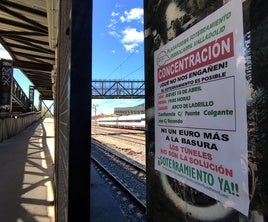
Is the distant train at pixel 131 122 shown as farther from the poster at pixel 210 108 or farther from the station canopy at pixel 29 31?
Result: the poster at pixel 210 108

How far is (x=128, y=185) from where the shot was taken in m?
10.9

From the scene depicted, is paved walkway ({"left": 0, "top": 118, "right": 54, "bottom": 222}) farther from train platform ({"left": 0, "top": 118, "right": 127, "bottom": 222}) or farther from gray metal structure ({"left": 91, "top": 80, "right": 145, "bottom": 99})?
gray metal structure ({"left": 91, "top": 80, "right": 145, "bottom": 99})

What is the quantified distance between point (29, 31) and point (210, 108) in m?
18.1

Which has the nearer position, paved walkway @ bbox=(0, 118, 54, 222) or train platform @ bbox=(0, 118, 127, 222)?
paved walkway @ bbox=(0, 118, 54, 222)

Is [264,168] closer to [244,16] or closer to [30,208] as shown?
[244,16]

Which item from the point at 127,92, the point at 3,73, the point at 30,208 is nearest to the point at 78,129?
the point at 30,208

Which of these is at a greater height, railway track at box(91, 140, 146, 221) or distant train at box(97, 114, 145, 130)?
distant train at box(97, 114, 145, 130)

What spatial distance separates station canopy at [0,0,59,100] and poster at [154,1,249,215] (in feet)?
26.6

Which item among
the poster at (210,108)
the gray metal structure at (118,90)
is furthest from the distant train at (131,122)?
the poster at (210,108)

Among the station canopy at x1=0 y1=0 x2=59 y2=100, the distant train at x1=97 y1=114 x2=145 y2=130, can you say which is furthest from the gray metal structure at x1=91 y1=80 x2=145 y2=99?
the station canopy at x1=0 y1=0 x2=59 y2=100

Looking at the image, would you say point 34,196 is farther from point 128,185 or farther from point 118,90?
point 118,90

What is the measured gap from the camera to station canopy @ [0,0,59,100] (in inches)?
524

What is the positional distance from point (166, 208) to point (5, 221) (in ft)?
16.6

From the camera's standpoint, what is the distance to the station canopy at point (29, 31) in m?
13.3
